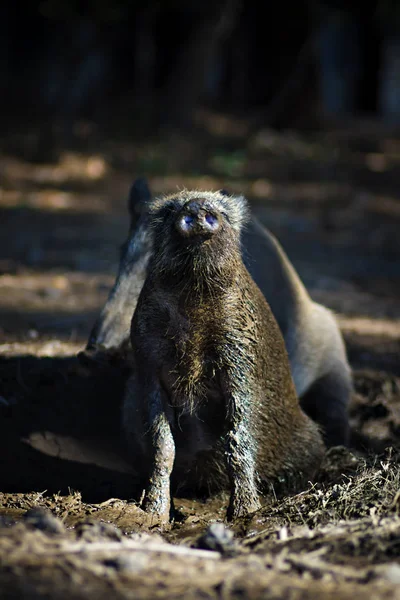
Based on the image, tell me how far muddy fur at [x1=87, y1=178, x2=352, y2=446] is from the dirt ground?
0.23 metres

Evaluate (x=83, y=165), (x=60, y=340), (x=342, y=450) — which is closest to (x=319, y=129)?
(x=83, y=165)

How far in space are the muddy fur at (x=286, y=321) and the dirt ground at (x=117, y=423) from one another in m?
0.23

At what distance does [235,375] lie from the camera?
3.35 m

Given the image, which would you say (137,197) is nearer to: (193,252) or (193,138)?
(193,252)

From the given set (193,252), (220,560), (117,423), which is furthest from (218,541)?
(117,423)

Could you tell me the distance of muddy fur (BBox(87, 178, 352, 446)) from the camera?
14.6ft

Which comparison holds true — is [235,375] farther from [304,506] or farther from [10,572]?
[10,572]

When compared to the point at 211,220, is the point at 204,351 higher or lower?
lower

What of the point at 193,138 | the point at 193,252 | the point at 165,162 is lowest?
the point at 193,252

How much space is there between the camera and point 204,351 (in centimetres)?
334

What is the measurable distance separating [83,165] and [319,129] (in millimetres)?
5987

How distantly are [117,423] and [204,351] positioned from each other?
1.06 metres

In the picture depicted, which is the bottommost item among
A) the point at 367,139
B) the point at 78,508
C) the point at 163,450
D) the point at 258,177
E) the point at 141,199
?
the point at 78,508

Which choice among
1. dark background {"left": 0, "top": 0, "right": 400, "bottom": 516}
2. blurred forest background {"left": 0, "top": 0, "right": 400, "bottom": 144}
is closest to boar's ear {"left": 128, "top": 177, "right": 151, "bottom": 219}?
dark background {"left": 0, "top": 0, "right": 400, "bottom": 516}
